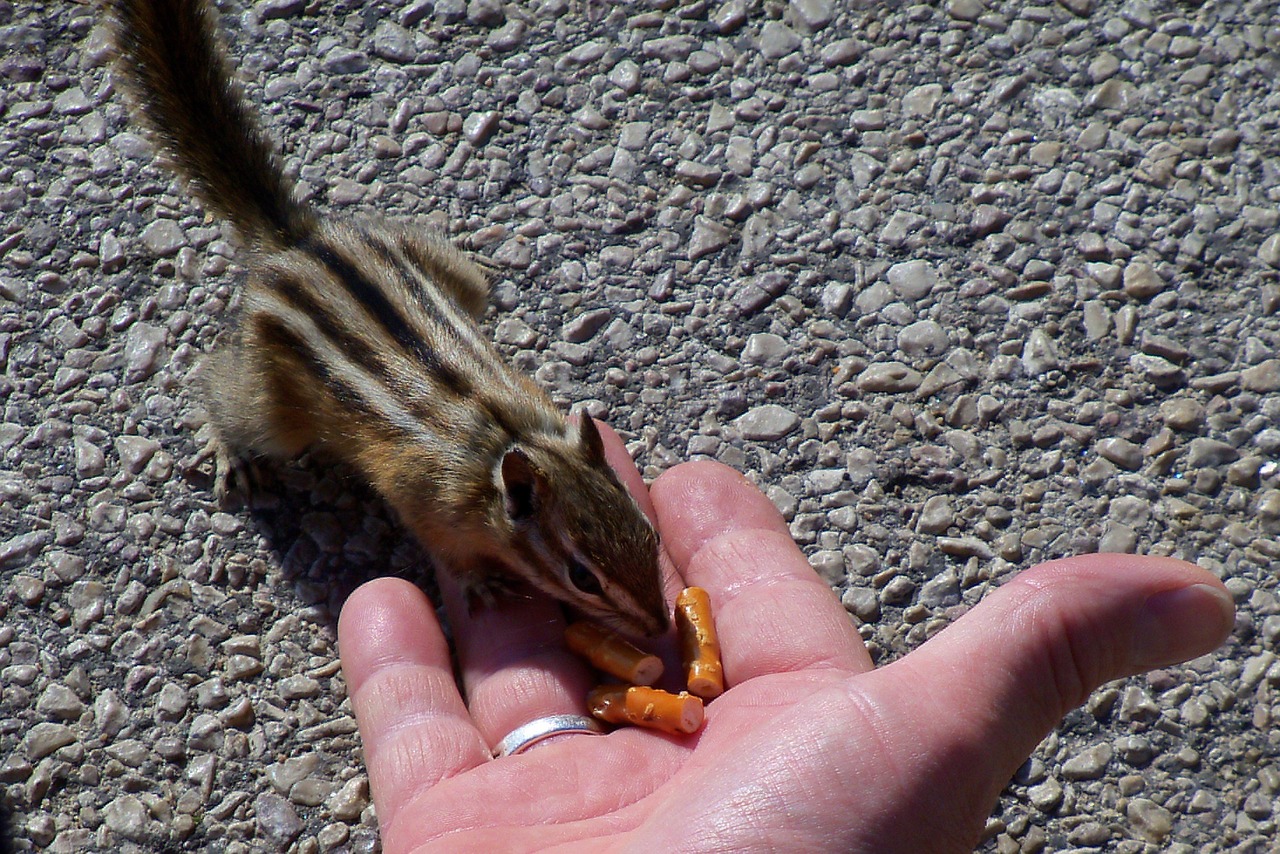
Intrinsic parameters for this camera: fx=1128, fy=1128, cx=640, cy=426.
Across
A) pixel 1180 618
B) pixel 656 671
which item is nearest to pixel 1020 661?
pixel 1180 618

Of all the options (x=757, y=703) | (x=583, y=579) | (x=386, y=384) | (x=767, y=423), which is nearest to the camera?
(x=757, y=703)

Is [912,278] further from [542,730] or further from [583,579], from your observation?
[542,730]

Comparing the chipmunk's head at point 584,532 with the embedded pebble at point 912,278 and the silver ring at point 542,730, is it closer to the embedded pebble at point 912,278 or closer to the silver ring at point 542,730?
the silver ring at point 542,730

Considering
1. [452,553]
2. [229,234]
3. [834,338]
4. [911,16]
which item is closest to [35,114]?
[229,234]

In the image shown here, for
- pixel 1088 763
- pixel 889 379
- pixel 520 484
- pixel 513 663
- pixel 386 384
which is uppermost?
pixel 386 384

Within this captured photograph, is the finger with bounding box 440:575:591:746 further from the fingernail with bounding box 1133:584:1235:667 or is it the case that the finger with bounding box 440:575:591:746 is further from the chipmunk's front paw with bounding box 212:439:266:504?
the fingernail with bounding box 1133:584:1235:667

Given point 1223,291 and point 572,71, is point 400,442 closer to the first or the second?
point 572,71
